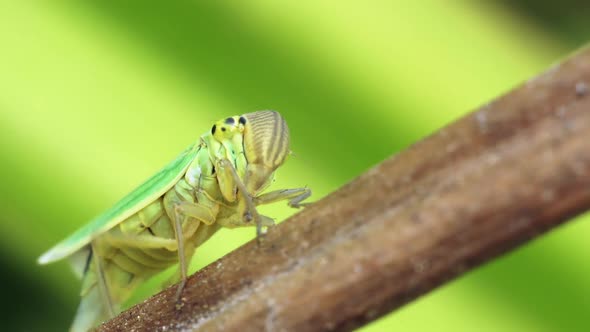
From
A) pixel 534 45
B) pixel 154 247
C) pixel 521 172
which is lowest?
pixel 521 172

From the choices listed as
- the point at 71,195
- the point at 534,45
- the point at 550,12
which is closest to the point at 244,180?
the point at 71,195

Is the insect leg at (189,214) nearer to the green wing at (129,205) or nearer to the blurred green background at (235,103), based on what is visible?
the green wing at (129,205)

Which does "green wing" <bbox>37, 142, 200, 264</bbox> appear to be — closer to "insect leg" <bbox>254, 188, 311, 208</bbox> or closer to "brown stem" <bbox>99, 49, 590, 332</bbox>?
"insect leg" <bbox>254, 188, 311, 208</bbox>

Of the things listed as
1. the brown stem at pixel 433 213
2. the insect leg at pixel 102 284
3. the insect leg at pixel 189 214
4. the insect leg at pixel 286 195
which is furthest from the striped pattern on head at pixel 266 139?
the brown stem at pixel 433 213

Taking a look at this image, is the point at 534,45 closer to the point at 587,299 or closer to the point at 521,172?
the point at 587,299

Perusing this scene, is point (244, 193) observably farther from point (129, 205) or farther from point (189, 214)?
point (129, 205)

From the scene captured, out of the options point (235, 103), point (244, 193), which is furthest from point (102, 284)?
point (235, 103)
